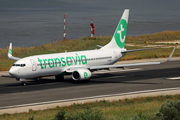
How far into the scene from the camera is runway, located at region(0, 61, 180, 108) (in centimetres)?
3253

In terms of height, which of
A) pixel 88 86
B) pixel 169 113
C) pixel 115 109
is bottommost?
pixel 115 109

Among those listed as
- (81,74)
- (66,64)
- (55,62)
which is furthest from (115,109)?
(66,64)

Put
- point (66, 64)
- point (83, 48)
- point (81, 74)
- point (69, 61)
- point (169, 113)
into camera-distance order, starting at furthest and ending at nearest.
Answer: point (83, 48) < point (69, 61) < point (66, 64) < point (81, 74) < point (169, 113)

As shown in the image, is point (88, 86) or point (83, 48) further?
point (83, 48)

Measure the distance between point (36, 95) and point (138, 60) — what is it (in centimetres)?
3149

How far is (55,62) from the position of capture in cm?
3931

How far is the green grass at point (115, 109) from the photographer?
72.6 ft

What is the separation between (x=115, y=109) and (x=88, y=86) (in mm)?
13608

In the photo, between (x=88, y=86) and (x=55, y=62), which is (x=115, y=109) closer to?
(x=88, y=86)

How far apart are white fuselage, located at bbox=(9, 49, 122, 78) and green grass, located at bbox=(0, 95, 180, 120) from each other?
11287 millimetres

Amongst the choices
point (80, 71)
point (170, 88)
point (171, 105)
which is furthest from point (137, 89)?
point (171, 105)

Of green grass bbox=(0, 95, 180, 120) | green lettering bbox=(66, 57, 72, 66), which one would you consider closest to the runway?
green lettering bbox=(66, 57, 72, 66)

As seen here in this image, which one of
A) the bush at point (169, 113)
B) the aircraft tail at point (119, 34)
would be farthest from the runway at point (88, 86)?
the bush at point (169, 113)

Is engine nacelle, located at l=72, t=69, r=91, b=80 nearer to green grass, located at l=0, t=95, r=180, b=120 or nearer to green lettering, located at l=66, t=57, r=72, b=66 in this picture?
green lettering, located at l=66, t=57, r=72, b=66
